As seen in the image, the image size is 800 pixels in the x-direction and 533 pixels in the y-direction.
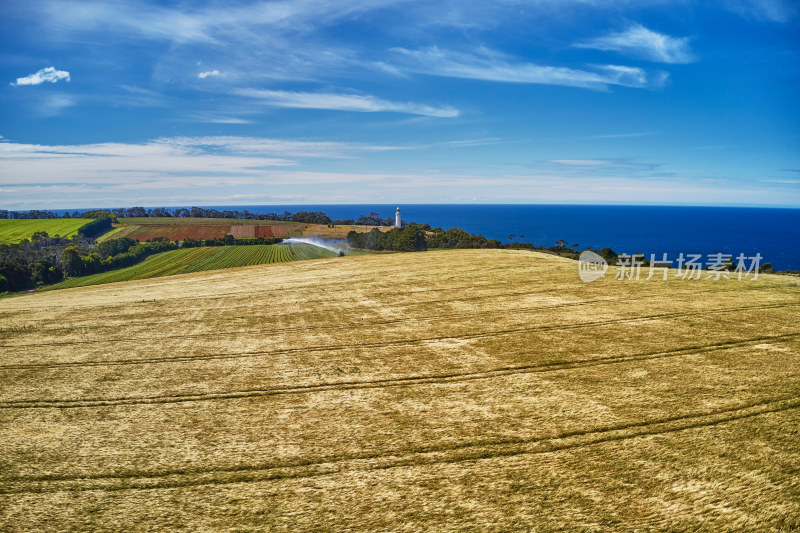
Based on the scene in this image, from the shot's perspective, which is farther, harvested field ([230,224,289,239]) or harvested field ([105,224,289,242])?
harvested field ([105,224,289,242])

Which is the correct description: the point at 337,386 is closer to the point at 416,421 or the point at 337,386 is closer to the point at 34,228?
the point at 416,421

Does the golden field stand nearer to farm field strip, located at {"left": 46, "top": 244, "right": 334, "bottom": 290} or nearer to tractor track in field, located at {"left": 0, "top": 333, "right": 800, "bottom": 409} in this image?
tractor track in field, located at {"left": 0, "top": 333, "right": 800, "bottom": 409}

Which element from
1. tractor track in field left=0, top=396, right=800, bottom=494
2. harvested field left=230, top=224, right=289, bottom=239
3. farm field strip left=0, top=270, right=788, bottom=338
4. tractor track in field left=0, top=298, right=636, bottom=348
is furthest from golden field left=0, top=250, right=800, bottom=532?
harvested field left=230, top=224, right=289, bottom=239

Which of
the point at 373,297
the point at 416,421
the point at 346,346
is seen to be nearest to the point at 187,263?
the point at 373,297

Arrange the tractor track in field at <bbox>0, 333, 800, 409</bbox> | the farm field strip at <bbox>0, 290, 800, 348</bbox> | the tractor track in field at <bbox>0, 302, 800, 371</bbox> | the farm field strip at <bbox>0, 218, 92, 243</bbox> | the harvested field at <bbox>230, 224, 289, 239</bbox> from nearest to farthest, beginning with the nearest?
the tractor track in field at <bbox>0, 333, 800, 409</bbox>, the tractor track in field at <bbox>0, 302, 800, 371</bbox>, the farm field strip at <bbox>0, 290, 800, 348</bbox>, the harvested field at <bbox>230, 224, 289, 239</bbox>, the farm field strip at <bbox>0, 218, 92, 243</bbox>

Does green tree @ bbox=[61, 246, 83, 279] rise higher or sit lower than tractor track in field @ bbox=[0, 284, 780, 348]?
lower

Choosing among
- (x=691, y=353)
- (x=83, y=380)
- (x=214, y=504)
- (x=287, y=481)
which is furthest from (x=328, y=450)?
(x=691, y=353)

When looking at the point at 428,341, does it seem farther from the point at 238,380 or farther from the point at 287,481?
the point at 287,481
